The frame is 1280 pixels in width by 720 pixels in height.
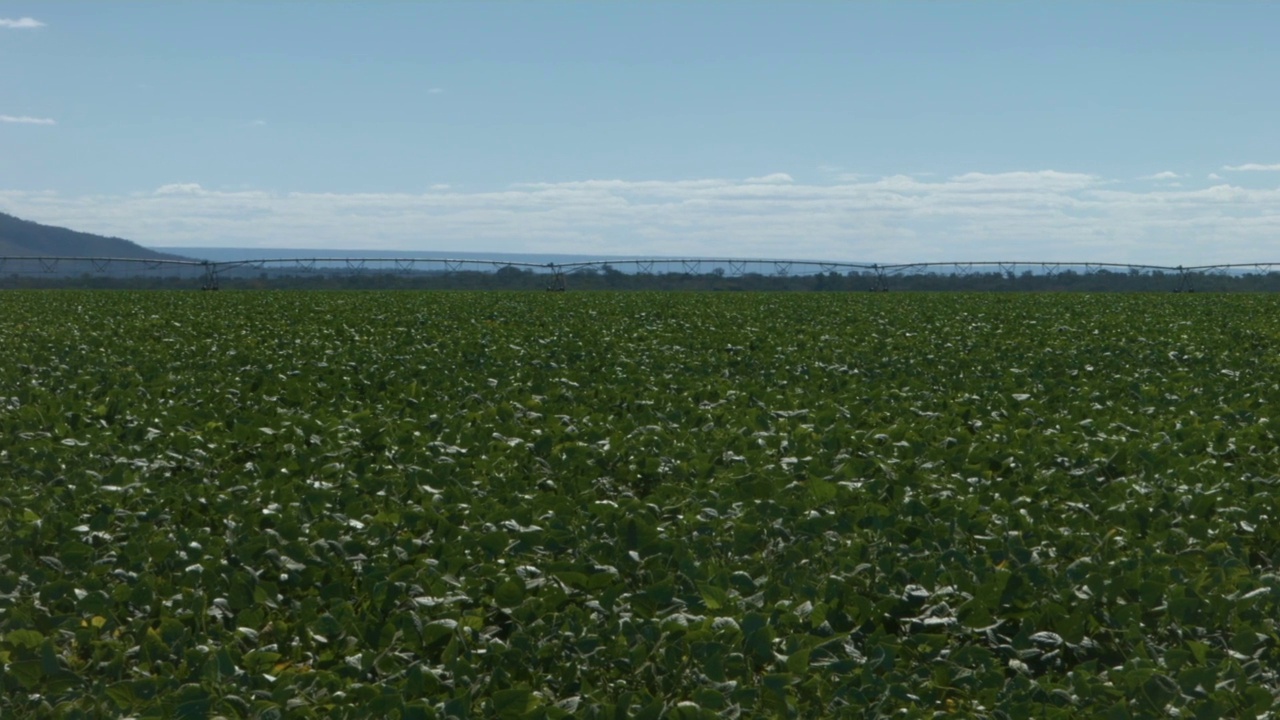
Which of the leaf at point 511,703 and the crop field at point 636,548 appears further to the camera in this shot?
the crop field at point 636,548

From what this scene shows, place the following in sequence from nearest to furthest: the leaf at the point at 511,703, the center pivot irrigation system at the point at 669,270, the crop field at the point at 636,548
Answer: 1. the leaf at the point at 511,703
2. the crop field at the point at 636,548
3. the center pivot irrigation system at the point at 669,270

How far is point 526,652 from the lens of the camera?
4.74m

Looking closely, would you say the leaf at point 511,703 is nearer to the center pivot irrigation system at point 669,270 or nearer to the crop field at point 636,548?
the crop field at point 636,548

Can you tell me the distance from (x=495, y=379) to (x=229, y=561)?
739 cm

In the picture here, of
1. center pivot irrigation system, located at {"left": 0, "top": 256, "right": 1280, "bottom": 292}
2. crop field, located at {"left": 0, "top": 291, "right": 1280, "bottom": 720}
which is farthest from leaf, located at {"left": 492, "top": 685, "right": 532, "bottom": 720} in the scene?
center pivot irrigation system, located at {"left": 0, "top": 256, "right": 1280, "bottom": 292}

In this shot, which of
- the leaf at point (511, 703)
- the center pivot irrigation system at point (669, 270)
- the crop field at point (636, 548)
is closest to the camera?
the leaf at point (511, 703)

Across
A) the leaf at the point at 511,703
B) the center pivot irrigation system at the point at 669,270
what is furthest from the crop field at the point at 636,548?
the center pivot irrigation system at the point at 669,270

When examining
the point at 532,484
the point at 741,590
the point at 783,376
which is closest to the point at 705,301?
the point at 783,376

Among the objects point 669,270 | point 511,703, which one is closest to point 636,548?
point 511,703

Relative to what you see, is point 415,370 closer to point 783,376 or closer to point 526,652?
point 783,376

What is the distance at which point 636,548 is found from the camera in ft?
20.0

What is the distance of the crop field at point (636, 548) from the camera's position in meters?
4.51

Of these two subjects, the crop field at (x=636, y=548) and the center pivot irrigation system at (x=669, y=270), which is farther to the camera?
the center pivot irrigation system at (x=669, y=270)

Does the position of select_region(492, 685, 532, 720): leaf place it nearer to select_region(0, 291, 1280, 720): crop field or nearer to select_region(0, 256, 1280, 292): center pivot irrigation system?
select_region(0, 291, 1280, 720): crop field
